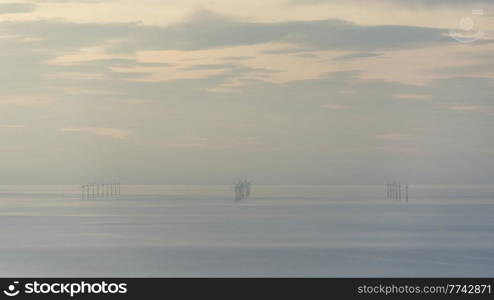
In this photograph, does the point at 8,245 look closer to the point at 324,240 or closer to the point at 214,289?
the point at 324,240

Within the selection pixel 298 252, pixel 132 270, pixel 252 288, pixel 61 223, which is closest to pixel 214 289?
pixel 252 288

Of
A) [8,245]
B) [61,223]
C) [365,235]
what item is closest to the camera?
[8,245]

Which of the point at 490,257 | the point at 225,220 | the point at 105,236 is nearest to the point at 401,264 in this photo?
the point at 490,257

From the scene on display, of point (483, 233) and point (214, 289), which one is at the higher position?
point (483, 233)

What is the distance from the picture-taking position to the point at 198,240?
56031 millimetres

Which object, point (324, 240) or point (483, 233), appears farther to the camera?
point (483, 233)

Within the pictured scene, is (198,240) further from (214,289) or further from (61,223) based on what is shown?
(214,289)

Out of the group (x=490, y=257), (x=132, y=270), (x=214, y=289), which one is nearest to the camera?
(x=214, y=289)

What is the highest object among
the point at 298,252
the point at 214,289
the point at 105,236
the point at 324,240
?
the point at 105,236

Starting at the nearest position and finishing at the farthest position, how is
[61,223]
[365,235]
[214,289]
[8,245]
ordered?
[214,289]
[8,245]
[365,235]
[61,223]

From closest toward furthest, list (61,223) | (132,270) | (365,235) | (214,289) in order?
(214,289) < (132,270) < (365,235) < (61,223)

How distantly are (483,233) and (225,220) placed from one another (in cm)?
2658

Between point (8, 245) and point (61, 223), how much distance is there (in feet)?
71.0

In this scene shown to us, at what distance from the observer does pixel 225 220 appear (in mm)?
78875
